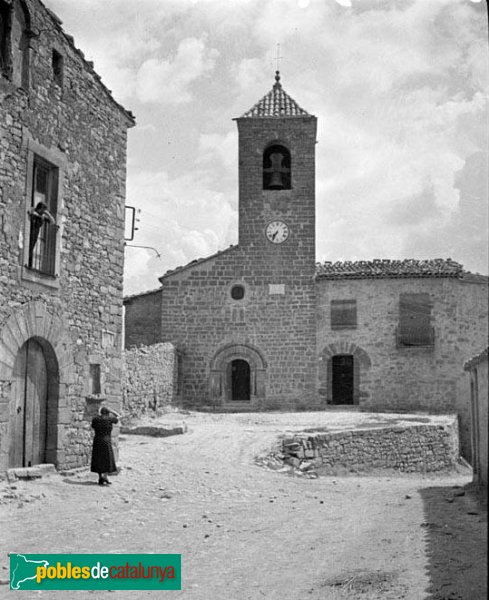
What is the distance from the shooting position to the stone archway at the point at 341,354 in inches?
939

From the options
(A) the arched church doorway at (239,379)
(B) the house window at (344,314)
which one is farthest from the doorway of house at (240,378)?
(B) the house window at (344,314)

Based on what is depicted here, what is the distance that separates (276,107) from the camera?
26.0 metres

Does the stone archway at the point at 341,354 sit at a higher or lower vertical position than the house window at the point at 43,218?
lower

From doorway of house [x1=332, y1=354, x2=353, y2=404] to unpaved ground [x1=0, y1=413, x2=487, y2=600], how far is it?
1021 cm

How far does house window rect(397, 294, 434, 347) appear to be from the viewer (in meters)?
23.5

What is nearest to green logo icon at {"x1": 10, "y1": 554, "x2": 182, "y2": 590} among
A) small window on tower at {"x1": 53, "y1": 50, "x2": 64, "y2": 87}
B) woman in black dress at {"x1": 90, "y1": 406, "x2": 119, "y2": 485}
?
woman in black dress at {"x1": 90, "y1": 406, "x2": 119, "y2": 485}

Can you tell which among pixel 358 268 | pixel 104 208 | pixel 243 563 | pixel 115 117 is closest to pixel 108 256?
pixel 104 208

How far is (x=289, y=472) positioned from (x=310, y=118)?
571 inches

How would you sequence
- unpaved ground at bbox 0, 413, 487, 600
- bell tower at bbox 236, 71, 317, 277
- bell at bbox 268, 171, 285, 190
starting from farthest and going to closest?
1. bell at bbox 268, 171, 285, 190
2. bell tower at bbox 236, 71, 317, 277
3. unpaved ground at bbox 0, 413, 487, 600

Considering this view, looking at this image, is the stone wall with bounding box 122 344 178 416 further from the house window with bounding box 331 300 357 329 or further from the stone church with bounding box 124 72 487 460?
the house window with bounding box 331 300 357 329

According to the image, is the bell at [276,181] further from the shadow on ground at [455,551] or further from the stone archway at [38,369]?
the shadow on ground at [455,551]

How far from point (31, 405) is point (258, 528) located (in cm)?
357

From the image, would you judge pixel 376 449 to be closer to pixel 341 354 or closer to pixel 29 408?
pixel 341 354

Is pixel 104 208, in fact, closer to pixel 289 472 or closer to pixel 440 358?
pixel 289 472
